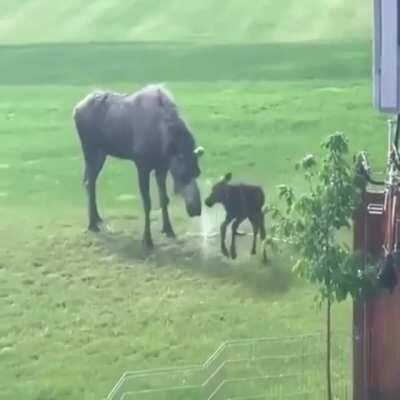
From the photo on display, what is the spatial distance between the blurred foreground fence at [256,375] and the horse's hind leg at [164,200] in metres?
0.79

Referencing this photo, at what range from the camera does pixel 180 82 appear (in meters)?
8.29

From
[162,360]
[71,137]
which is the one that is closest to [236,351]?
[162,360]

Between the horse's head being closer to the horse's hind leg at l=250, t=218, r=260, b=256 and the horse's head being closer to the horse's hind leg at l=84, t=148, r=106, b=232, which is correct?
the horse's hind leg at l=250, t=218, r=260, b=256

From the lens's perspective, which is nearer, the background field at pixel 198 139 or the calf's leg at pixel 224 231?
the background field at pixel 198 139

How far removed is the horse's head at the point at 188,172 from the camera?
8.32 m

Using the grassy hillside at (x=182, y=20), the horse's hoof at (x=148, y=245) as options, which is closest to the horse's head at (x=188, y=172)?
the horse's hoof at (x=148, y=245)

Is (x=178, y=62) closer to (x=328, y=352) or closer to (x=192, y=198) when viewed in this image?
(x=192, y=198)

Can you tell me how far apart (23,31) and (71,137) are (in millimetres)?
744

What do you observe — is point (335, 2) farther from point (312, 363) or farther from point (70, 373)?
point (70, 373)

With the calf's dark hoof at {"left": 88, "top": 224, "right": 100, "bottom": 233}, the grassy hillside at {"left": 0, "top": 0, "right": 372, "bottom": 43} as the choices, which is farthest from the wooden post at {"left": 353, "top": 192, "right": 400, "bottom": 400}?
the calf's dark hoof at {"left": 88, "top": 224, "right": 100, "bottom": 233}

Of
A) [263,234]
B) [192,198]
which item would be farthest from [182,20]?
[263,234]

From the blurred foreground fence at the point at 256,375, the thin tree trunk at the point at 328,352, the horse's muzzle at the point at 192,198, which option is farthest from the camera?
the horse's muzzle at the point at 192,198

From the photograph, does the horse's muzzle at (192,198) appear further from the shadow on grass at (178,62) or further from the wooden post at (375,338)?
the wooden post at (375,338)

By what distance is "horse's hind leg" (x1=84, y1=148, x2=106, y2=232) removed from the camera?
27.2 ft
